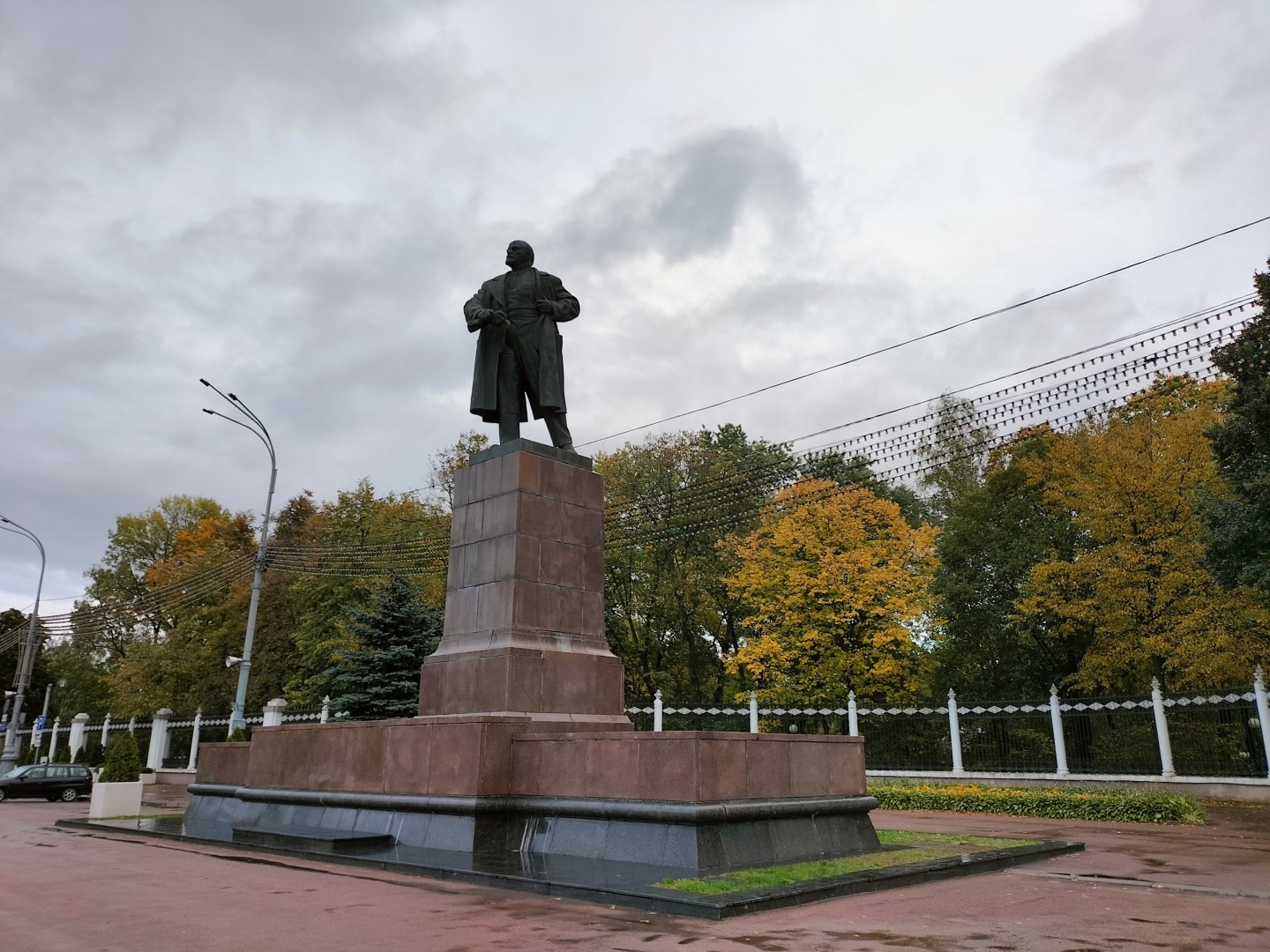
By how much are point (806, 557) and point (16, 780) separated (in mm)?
22617

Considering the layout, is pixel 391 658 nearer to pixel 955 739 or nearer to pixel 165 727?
pixel 955 739

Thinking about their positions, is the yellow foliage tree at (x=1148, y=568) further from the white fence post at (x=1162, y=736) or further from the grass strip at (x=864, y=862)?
the grass strip at (x=864, y=862)

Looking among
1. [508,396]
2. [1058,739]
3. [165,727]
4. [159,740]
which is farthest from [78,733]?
[1058,739]

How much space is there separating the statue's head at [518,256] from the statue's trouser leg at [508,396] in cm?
126

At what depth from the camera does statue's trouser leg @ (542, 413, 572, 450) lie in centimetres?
1301

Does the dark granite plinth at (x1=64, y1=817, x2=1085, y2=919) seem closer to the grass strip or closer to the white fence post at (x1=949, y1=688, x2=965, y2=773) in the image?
the grass strip

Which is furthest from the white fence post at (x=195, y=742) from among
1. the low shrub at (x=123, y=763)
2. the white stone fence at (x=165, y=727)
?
the low shrub at (x=123, y=763)

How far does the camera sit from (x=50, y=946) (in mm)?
5566

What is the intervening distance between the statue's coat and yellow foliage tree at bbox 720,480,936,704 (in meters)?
16.2

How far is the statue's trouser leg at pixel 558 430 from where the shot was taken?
42.7ft

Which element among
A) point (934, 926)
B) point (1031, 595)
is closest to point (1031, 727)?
point (1031, 595)

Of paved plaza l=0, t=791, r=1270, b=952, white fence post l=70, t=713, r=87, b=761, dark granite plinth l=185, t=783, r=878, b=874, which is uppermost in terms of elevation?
white fence post l=70, t=713, r=87, b=761

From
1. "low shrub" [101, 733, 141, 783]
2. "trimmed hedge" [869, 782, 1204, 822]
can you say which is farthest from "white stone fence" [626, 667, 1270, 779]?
"low shrub" [101, 733, 141, 783]

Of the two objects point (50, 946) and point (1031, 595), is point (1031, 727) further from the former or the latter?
point (50, 946)
